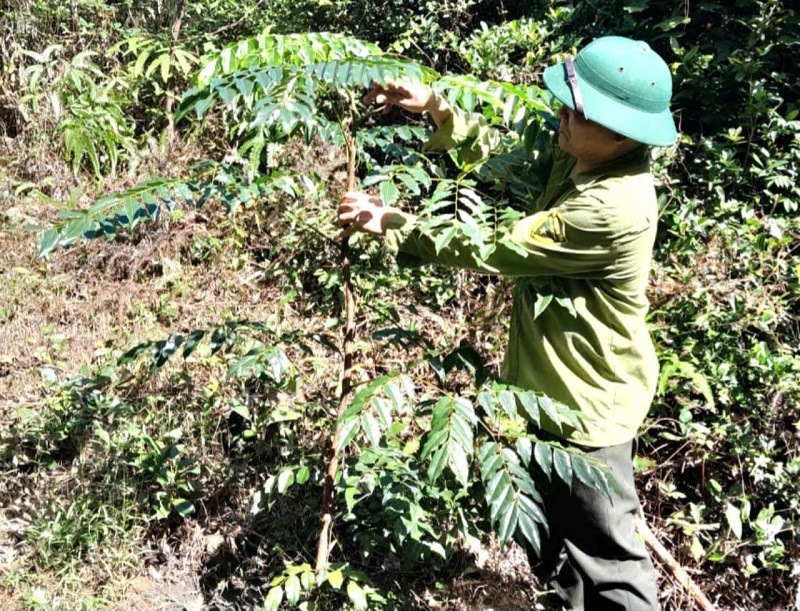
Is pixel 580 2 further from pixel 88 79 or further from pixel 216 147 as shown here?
pixel 88 79

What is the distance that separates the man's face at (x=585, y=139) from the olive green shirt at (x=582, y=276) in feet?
0.15

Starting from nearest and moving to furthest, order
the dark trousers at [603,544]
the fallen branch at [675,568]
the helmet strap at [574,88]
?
the helmet strap at [574,88]
the dark trousers at [603,544]
the fallen branch at [675,568]

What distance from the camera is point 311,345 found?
3.77 m

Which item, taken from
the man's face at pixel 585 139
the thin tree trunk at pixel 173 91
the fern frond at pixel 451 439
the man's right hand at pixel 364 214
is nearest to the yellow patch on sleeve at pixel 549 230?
the man's face at pixel 585 139

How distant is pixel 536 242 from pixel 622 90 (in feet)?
1.46

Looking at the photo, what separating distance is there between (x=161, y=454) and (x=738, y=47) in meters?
3.40

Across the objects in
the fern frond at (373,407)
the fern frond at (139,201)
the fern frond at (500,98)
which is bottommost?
the fern frond at (373,407)

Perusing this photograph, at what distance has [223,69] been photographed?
2246 mm

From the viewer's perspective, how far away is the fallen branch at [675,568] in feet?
9.78

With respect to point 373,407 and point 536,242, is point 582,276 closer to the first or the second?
point 536,242

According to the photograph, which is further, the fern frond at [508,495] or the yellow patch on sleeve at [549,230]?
the yellow patch on sleeve at [549,230]

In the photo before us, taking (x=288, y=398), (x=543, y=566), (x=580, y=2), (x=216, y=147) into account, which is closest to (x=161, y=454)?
(x=288, y=398)

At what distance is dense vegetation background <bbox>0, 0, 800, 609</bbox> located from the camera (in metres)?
2.74

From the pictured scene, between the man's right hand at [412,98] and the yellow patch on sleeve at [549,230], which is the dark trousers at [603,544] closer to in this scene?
the yellow patch on sleeve at [549,230]
